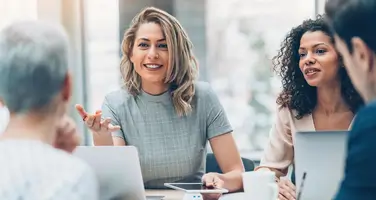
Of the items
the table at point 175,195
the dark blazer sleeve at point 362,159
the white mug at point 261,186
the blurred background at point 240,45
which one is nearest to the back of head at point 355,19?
the dark blazer sleeve at point 362,159

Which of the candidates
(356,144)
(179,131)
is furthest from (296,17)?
(356,144)

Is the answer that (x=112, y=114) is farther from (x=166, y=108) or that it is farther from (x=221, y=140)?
(x=221, y=140)

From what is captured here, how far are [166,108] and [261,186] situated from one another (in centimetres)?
85

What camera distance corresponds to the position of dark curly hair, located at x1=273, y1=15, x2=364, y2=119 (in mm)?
2215

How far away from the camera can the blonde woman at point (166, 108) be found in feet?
7.64

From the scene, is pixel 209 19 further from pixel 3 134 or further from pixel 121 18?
pixel 3 134

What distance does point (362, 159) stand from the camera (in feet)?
3.20

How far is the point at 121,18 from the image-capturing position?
3576mm

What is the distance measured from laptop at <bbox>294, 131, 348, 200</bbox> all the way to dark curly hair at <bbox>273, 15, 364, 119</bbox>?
672 millimetres

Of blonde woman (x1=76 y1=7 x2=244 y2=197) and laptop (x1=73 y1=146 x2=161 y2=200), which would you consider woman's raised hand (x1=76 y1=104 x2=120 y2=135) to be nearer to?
blonde woman (x1=76 y1=7 x2=244 y2=197)

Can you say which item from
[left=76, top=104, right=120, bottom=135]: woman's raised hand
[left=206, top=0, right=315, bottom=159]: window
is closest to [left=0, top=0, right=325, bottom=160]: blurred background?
[left=206, top=0, right=315, bottom=159]: window

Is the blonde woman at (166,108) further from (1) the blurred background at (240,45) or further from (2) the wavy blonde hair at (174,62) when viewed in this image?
(1) the blurred background at (240,45)

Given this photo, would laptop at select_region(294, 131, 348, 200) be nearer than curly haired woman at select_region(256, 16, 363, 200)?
Yes

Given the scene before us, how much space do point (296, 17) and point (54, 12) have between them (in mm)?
1527
